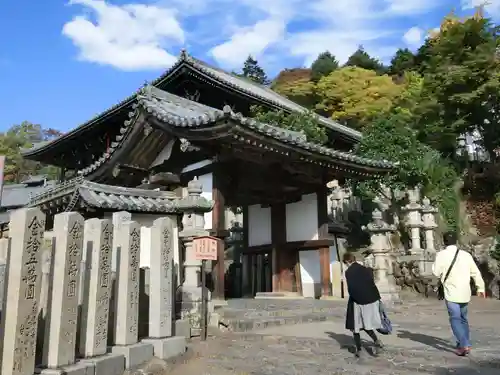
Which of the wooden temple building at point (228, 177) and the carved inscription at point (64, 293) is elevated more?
the wooden temple building at point (228, 177)

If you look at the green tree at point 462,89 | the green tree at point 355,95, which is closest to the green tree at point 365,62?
the green tree at point 355,95

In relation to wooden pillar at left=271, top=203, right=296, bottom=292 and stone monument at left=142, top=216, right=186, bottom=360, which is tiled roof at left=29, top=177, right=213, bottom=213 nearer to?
stone monument at left=142, top=216, right=186, bottom=360

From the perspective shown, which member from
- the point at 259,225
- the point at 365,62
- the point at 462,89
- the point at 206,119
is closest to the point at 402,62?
the point at 365,62

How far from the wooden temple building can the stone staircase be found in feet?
3.99

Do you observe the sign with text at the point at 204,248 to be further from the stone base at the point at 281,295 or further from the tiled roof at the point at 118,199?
the stone base at the point at 281,295

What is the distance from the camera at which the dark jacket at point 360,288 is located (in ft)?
19.7

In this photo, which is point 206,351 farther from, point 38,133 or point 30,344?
point 38,133

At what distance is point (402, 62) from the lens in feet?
157

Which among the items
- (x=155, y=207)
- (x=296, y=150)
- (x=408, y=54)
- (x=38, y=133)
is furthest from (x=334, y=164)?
(x=38, y=133)

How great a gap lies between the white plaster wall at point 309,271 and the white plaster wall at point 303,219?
1.79 feet

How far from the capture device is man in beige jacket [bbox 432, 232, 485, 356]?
598cm

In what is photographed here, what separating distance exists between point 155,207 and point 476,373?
21.4 ft

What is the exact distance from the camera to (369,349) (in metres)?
6.39

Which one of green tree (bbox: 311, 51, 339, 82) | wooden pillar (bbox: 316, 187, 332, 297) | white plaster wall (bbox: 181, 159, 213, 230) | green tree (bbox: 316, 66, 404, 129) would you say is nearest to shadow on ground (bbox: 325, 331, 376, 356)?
white plaster wall (bbox: 181, 159, 213, 230)
